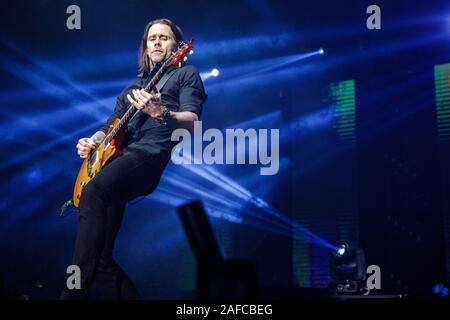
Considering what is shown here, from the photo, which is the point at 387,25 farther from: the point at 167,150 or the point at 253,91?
the point at 167,150

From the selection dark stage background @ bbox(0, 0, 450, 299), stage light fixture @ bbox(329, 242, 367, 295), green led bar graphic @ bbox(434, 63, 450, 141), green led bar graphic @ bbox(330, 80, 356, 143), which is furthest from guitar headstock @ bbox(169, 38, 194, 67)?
green led bar graphic @ bbox(434, 63, 450, 141)

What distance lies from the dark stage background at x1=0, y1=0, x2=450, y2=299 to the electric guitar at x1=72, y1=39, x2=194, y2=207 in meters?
1.47

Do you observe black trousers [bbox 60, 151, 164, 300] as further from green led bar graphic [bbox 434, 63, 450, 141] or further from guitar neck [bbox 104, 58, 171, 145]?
green led bar graphic [bbox 434, 63, 450, 141]

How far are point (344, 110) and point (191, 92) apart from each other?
2201 millimetres

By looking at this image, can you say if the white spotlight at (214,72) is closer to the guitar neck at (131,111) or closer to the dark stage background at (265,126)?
the dark stage background at (265,126)

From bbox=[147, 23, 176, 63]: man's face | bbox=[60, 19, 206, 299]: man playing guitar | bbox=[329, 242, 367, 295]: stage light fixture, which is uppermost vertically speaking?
bbox=[147, 23, 176, 63]: man's face

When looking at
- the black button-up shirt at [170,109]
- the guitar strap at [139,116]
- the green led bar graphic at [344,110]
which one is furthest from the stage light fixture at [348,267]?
the guitar strap at [139,116]

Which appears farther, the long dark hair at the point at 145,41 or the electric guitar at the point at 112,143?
the long dark hair at the point at 145,41

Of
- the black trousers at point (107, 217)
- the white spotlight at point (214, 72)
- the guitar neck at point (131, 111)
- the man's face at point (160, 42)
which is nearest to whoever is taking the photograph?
the black trousers at point (107, 217)

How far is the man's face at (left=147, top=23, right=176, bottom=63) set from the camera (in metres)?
4.73

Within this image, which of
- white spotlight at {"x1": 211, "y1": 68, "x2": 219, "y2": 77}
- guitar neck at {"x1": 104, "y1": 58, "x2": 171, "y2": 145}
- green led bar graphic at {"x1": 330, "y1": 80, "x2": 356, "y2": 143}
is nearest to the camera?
guitar neck at {"x1": 104, "y1": 58, "x2": 171, "y2": 145}

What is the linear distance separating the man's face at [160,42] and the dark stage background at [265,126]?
42.9 inches

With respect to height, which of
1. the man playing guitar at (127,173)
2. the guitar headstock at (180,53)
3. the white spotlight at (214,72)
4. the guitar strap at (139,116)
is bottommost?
the man playing guitar at (127,173)

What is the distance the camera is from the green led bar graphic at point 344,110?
5945 millimetres
